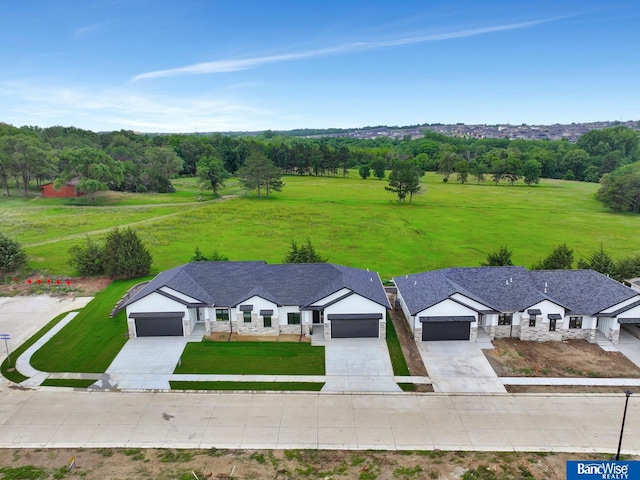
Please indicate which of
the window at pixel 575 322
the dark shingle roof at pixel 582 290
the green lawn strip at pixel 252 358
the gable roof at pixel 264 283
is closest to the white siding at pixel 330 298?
the gable roof at pixel 264 283

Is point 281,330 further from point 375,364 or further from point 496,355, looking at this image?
point 496,355

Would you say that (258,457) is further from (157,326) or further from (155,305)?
(155,305)

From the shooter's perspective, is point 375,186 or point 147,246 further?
point 375,186

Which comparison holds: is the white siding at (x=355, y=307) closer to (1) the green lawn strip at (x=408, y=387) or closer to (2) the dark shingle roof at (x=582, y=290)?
(1) the green lawn strip at (x=408, y=387)

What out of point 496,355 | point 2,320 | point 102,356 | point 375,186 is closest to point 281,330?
point 102,356

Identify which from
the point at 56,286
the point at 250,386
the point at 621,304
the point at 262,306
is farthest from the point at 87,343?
the point at 621,304

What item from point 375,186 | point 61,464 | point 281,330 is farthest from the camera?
point 375,186
